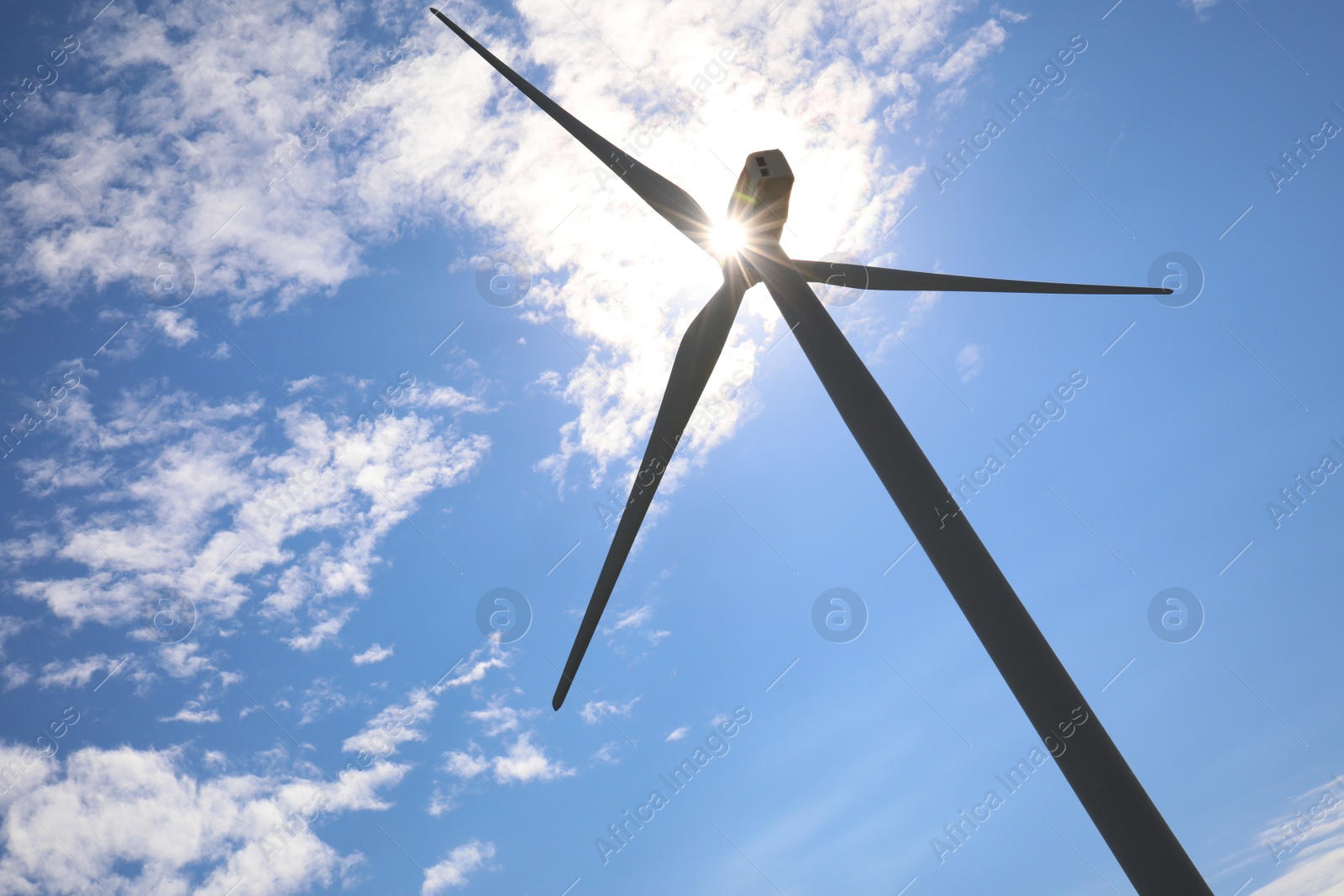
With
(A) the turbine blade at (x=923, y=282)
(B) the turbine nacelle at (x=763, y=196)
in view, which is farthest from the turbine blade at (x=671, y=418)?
(A) the turbine blade at (x=923, y=282)

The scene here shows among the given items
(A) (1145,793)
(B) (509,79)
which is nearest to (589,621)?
(A) (1145,793)

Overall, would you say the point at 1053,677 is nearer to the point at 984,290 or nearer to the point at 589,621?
the point at 589,621

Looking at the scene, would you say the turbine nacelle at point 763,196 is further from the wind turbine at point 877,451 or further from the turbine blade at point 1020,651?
the turbine blade at point 1020,651

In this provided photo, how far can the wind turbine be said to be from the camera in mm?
9000

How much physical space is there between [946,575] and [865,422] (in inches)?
106

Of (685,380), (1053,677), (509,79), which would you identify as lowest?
(1053,677)

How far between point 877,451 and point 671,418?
4.70m

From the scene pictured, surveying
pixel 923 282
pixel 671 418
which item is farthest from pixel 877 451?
pixel 923 282

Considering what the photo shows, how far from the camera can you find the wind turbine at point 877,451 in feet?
29.5

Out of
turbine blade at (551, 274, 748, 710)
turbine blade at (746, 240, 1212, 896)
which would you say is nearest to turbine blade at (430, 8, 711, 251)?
turbine blade at (551, 274, 748, 710)

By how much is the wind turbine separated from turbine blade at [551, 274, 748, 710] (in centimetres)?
2

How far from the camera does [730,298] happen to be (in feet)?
47.4

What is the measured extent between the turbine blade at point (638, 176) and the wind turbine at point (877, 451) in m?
0.03

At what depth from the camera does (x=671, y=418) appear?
1401 cm
